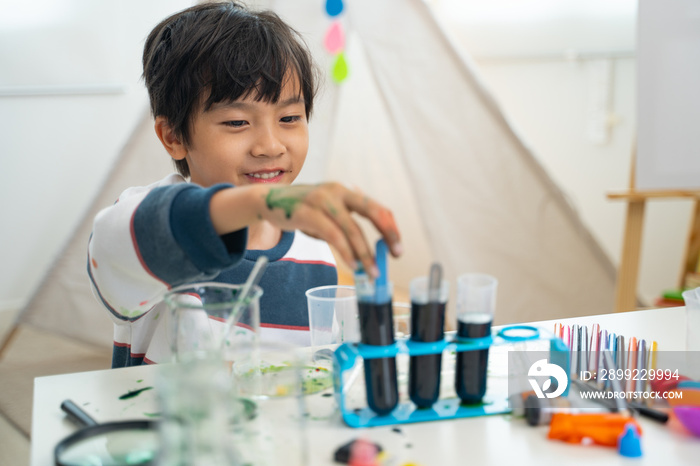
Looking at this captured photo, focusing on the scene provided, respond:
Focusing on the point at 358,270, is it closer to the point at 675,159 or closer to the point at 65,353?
the point at 675,159

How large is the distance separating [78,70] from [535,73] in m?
1.94

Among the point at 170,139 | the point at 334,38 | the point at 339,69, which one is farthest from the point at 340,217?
the point at 339,69

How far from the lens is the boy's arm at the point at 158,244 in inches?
23.1

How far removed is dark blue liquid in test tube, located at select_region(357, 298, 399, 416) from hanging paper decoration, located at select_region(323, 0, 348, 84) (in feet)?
5.21

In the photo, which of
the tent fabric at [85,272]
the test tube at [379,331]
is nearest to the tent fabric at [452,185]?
the tent fabric at [85,272]

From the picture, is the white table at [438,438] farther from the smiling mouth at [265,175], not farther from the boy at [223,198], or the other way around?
the smiling mouth at [265,175]

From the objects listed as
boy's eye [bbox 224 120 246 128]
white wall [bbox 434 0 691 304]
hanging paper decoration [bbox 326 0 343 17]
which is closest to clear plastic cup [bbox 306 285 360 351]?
boy's eye [bbox 224 120 246 128]

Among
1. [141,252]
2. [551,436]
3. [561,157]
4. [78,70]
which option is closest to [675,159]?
[561,157]

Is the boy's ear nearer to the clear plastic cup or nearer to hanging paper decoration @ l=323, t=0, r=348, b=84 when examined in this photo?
the clear plastic cup

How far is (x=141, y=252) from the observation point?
0.62m

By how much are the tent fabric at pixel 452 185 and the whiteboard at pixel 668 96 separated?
0.34 metres

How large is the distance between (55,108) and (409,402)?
7.86ft

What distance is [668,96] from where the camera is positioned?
1.72 meters

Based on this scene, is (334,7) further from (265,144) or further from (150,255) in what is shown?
(150,255)
